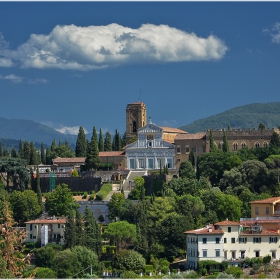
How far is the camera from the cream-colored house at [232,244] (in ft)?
177

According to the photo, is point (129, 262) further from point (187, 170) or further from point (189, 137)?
point (189, 137)

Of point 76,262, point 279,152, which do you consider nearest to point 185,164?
point 279,152

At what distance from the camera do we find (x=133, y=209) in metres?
66.1

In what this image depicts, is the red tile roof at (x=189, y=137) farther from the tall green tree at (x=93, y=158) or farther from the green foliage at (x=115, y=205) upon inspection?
the green foliage at (x=115, y=205)

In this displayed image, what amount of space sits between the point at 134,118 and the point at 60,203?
26097 mm

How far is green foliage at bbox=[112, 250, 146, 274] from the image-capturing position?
54719 mm

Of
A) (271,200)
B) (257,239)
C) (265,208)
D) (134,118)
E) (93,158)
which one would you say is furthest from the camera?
(134,118)

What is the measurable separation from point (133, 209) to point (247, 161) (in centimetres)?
1022

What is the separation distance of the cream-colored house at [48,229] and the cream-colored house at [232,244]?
12644 millimetres

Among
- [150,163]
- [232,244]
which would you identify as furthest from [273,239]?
[150,163]

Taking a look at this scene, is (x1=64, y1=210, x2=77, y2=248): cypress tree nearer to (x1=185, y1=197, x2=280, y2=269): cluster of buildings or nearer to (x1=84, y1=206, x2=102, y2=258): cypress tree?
(x1=84, y1=206, x2=102, y2=258): cypress tree

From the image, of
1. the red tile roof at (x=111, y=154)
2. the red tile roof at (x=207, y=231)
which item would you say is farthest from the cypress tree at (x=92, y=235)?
the red tile roof at (x=111, y=154)

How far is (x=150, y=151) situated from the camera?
8425 cm

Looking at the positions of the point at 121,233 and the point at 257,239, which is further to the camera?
the point at 121,233
